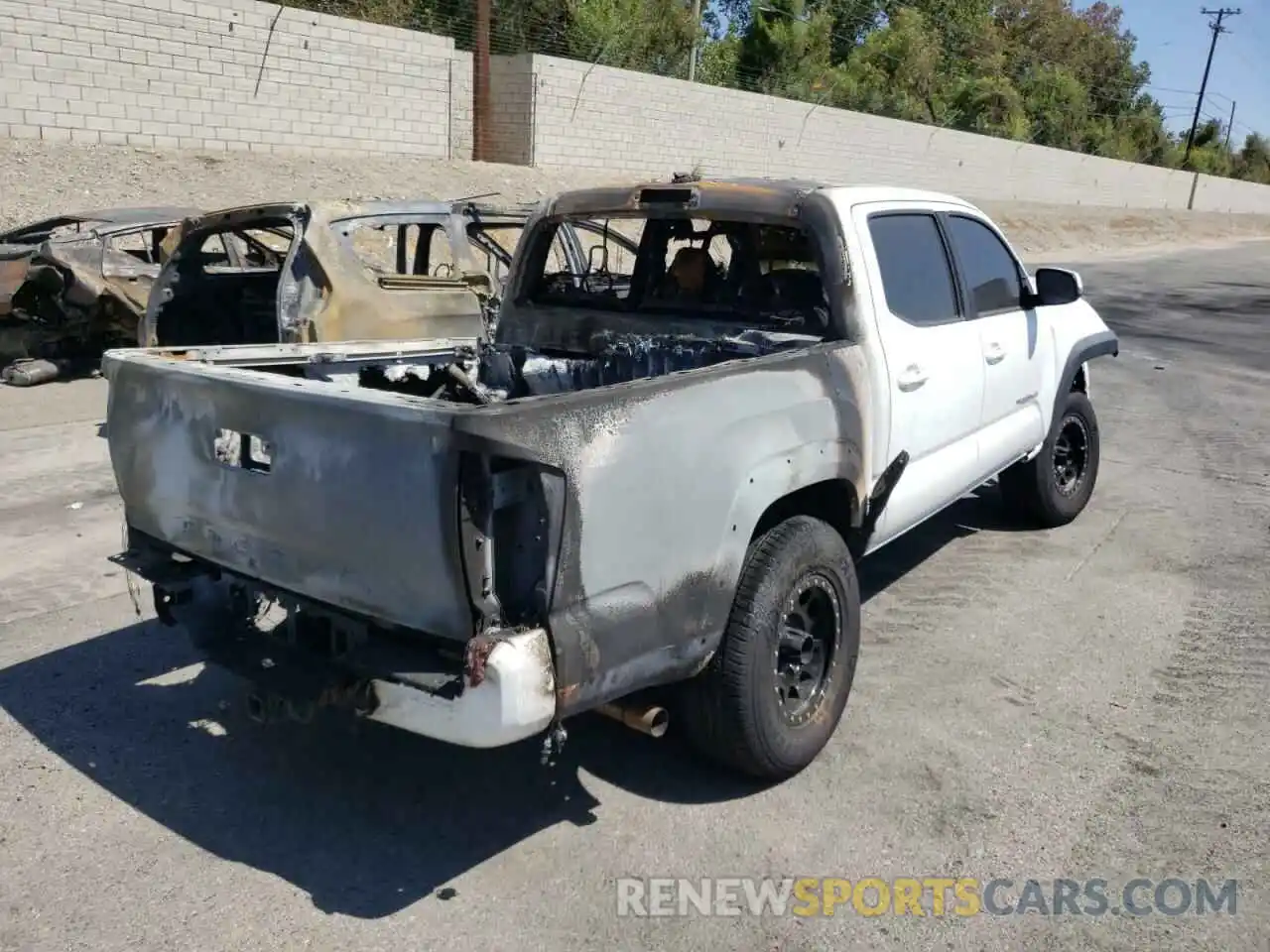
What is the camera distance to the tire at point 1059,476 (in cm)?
640

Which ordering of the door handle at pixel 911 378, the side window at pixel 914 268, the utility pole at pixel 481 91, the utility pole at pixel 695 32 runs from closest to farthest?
the door handle at pixel 911 378, the side window at pixel 914 268, the utility pole at pixel 481 91, the utility pole at pixel 695 32

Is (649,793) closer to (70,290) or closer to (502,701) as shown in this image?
(502,701)

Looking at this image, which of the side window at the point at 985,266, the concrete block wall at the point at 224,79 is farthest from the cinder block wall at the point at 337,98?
the side window at the point at 985,266

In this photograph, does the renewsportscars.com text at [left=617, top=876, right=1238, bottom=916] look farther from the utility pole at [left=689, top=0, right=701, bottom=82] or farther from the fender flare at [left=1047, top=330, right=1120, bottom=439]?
the utility pole at [left=689, top=0, right=701, bottom=82]

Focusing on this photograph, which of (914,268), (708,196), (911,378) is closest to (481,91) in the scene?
(708,196)

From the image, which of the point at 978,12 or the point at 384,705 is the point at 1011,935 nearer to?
the point at 384,705

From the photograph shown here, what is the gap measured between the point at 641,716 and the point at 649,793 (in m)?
0.62

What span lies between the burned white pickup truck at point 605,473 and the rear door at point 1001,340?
3 centimetres

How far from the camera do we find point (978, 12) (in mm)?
54406

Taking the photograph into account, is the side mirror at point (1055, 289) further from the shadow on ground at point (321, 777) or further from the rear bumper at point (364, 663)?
the rear bumper at point (364, 663)

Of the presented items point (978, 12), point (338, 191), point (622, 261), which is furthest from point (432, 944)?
point (978, 12)

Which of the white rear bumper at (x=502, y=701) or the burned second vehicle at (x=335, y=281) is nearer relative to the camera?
the white rear bumper at (x=502, y=701)

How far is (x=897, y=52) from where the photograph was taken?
45625 millimetres

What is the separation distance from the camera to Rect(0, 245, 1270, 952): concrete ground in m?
3.14
